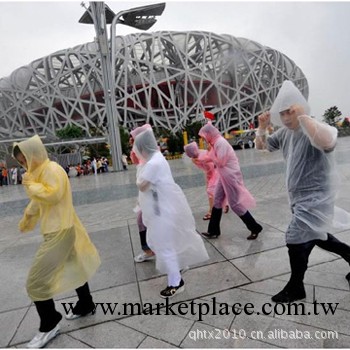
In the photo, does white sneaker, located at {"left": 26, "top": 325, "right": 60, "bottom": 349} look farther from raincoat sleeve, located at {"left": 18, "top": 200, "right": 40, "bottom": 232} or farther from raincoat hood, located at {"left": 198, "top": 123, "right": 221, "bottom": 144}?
raincoat hood, located at {"left": 198, "top": 123, "right": 221, "bottom": 144}

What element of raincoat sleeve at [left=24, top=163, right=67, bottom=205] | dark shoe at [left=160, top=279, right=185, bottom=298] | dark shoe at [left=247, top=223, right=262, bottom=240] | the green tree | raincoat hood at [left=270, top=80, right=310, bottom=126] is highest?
raincoat hood at [left=270, top=80, right=310, bottom=126]

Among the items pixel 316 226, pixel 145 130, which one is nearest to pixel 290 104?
pixel 316 226

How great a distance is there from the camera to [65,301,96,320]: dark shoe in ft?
8.25

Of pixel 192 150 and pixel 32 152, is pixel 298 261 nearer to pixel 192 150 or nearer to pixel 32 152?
pixel 32 152

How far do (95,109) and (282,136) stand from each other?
5028cm

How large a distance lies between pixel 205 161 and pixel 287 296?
304 cm

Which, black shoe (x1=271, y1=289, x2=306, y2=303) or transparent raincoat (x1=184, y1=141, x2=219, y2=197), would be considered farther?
transparent raincoat (x1=184, y1=141, x2=219, y2=197)

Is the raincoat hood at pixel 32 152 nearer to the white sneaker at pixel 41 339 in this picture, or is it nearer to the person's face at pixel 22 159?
the person's face at pixel 22 159

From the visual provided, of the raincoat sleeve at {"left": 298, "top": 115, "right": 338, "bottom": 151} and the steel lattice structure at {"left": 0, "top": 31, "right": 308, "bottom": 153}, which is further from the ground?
the steel lattice structure at {"left": 0, "top": 31, "right": 308, "bottom": 153}

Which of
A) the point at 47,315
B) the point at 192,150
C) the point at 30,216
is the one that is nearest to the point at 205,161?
the point at 192,150

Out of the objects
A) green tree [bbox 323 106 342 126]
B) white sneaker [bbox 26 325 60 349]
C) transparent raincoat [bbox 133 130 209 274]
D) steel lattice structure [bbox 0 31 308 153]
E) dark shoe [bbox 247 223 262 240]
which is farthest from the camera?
green tree [bbox 323 106 342 126]

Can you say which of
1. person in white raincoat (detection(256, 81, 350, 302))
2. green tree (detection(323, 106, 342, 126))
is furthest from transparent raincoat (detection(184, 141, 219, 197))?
green tree (detection(323, 106, 342, 126))

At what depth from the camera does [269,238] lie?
4.02 metres

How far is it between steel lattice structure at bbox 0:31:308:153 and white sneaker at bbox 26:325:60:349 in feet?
157
